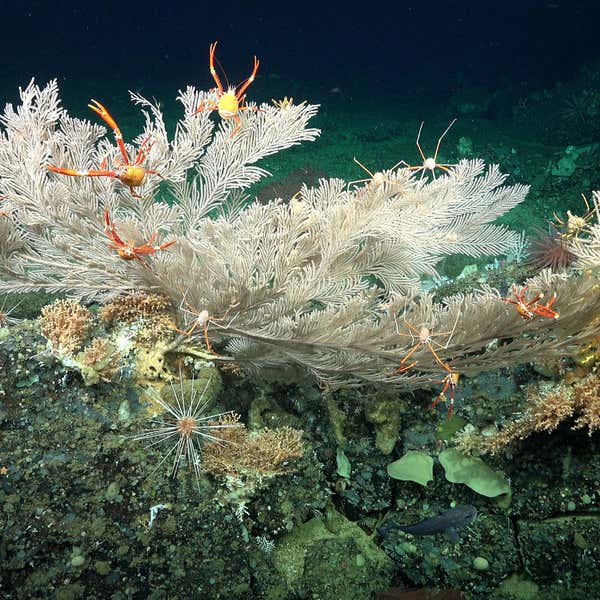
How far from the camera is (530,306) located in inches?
104

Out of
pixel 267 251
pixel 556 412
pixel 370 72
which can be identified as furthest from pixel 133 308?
pixel 370 72

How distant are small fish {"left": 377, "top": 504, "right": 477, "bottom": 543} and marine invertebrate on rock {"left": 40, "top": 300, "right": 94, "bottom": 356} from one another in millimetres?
2604

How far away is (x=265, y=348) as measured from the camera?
125 inches

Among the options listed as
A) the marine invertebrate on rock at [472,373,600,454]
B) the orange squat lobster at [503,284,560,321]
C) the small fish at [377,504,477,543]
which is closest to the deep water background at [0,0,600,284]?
the marine invertebrate on rock at [472,373,600,454]

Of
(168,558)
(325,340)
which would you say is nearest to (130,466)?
(168,558)

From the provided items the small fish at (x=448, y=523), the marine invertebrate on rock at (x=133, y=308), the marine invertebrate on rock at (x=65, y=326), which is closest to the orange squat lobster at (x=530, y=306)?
the small fish at (x=448, y=523)

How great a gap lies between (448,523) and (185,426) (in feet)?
6.13

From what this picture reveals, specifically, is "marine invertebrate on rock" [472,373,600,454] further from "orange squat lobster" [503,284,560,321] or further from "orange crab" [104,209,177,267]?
"orange crab" [104,209,177,267]

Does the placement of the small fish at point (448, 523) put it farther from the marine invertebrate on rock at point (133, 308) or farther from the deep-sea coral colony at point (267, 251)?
the marine invertebrate on rock at point (133, 308)

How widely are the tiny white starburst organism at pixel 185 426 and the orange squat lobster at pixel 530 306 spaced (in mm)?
1948

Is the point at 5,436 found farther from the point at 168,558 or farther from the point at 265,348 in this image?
the point at 265,348

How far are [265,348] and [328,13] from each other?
64239 millimetres

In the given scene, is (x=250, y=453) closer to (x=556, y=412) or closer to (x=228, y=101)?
(x=556, y=412)

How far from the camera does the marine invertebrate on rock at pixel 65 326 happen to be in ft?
9.89
